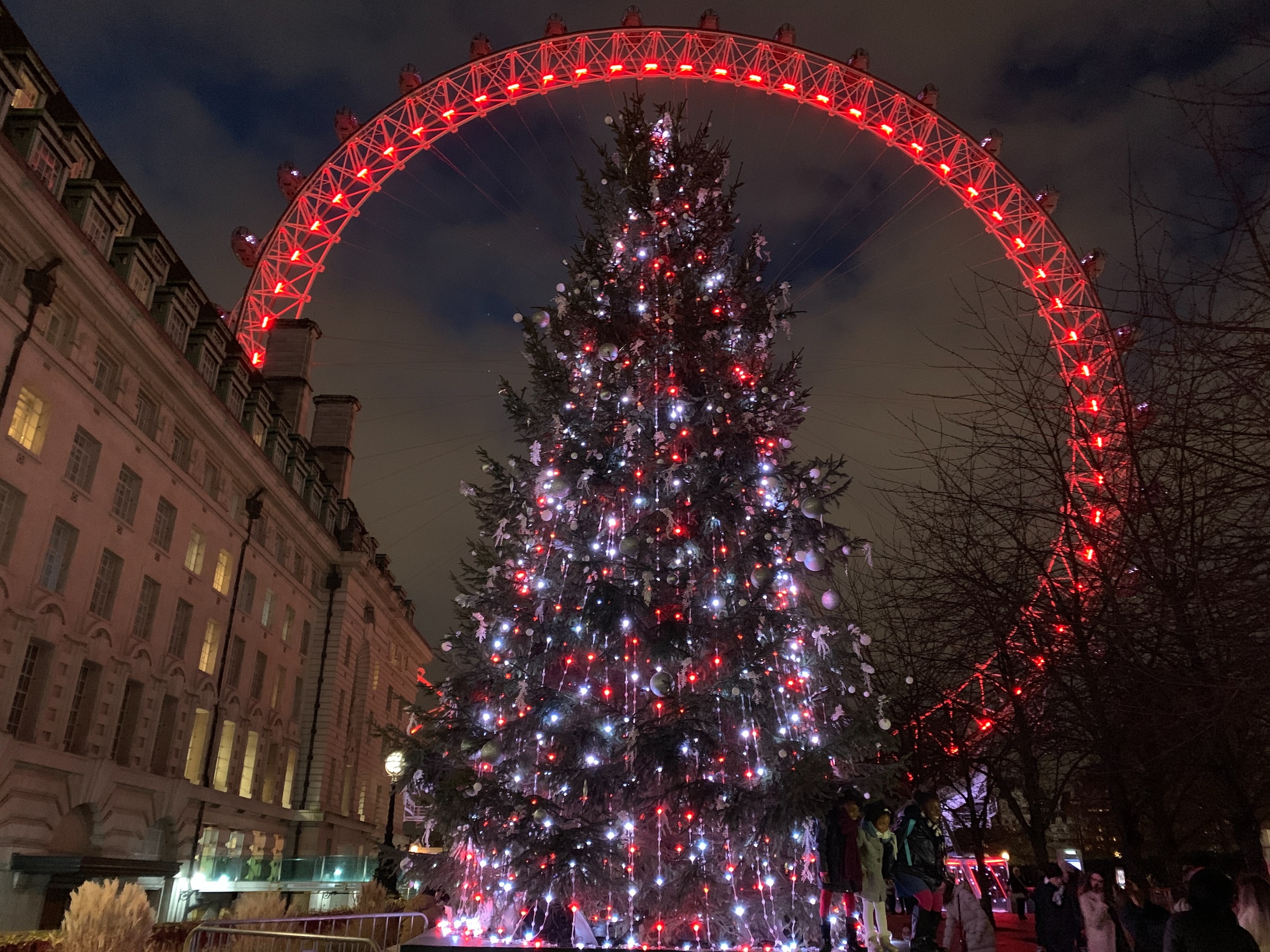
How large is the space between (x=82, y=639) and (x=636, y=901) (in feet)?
66.1

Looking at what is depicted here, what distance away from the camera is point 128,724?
26031 mm

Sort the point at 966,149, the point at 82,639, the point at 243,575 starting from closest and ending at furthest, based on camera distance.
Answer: the point at 82,639 < the point at 966,149 < the point at 243,575

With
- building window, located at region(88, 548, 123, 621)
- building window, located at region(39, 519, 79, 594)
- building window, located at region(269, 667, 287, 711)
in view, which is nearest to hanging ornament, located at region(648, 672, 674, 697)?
building window, located at region(39, 519, 79, 594)

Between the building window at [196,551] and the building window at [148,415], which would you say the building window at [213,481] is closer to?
the building window at [196,551]

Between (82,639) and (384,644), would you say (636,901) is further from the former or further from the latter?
(384,644)

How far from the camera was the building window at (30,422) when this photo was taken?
20812mm

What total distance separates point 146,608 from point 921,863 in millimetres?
25674

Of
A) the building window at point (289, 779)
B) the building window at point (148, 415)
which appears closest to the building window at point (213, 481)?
the building window at point (148, 415)

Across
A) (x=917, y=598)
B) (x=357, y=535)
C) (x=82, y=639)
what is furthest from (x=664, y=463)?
(x=357, y=535)

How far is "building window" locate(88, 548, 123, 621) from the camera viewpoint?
2441 cm

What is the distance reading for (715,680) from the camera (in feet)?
33.0

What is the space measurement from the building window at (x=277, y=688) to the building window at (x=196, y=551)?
29.6ft

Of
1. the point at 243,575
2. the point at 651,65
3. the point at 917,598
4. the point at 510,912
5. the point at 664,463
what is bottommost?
the point at 510,912

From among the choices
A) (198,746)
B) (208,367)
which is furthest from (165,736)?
(208,367)
